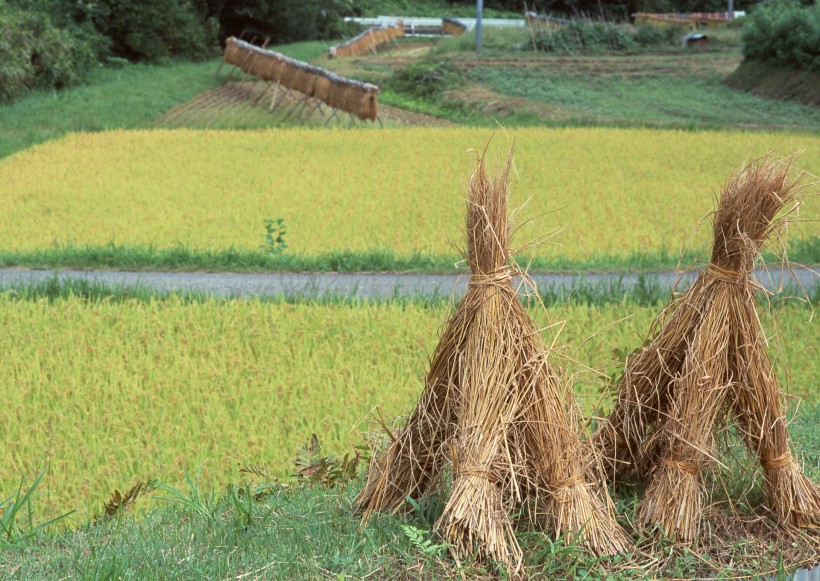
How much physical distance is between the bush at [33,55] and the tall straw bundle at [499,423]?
18.6m

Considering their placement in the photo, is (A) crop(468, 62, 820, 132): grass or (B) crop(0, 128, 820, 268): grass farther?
(A) crop(468, 62, 820, 132): grass

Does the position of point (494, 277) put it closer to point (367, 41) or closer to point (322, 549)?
point (322, 549)

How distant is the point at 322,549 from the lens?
10.0ft

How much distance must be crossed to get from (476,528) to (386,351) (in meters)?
3.01

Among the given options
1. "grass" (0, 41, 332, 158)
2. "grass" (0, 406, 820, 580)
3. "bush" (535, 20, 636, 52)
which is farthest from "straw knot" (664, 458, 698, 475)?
"bush" (535, 20, 636, 52)

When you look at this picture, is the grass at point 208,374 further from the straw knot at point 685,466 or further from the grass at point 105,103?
the grass at point 105,103

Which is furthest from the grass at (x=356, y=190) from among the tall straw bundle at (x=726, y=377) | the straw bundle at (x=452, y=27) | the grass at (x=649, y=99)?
the straw bundle at (x=452, y=27)

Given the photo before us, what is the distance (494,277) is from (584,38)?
30.4m

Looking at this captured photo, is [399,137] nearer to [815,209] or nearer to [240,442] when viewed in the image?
[815,209]

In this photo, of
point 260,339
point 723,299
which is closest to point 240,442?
point 260,339

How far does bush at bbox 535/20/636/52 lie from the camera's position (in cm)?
3153

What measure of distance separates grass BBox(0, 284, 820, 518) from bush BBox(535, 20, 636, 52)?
25595 millimetres

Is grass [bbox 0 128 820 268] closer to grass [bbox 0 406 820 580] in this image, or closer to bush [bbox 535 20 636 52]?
grass [bbox 0 406 820 580]

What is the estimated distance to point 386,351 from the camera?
5891mm
